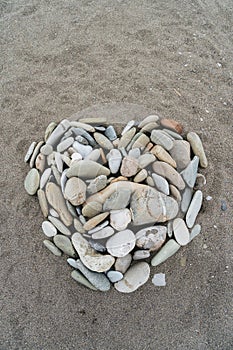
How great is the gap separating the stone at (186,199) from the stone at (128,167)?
0.30 meters

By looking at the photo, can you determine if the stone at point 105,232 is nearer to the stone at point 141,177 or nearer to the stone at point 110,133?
the stone at point 141,177

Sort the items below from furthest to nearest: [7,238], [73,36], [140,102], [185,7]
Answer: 1. [185,7]
2. [73,36]
3. [140,102]
4. [7,238]

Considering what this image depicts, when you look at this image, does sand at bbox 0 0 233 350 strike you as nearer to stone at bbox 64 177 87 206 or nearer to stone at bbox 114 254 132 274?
stone at bbox 114 254 132 274

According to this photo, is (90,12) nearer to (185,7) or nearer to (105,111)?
(185,7)

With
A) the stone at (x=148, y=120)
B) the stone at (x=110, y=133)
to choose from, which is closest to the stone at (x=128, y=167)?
the stone at (x=110, y=133)

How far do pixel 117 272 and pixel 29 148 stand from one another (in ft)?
3.05

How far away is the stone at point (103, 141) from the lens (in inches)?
94.0

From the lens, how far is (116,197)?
2.17 meters

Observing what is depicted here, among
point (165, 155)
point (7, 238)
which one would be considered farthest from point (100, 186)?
point (7, 238)

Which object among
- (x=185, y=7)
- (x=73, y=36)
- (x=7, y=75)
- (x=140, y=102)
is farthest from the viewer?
(x=185, y=7)

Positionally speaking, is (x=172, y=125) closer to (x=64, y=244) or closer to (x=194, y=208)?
(x=194, y=208)

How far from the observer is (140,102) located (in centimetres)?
274

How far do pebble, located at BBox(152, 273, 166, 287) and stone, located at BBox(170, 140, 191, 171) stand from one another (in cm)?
59

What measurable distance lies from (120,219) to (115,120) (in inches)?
27.2
